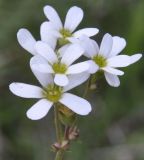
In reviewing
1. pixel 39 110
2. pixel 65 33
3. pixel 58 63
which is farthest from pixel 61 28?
pixel 39 110

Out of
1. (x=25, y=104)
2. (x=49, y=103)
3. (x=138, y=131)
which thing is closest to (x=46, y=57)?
(x=49, y=103)

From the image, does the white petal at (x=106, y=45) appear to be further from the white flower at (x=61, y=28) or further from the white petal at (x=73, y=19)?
the white petal at (x=73, y=19)

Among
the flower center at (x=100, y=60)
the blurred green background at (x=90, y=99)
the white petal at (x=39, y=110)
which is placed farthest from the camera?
the blurred green background at (x=90, y=99)

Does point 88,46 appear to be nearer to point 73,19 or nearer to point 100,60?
point 100,60

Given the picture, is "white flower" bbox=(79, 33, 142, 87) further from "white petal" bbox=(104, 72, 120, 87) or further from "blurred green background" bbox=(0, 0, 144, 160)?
"blurred green background" bbox=(0, 0, 144, 160)

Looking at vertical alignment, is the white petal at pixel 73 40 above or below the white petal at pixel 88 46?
above

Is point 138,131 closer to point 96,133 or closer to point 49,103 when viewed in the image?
point 96,133

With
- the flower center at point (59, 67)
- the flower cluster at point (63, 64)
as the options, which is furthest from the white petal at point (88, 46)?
the flower center at point (59, 67)

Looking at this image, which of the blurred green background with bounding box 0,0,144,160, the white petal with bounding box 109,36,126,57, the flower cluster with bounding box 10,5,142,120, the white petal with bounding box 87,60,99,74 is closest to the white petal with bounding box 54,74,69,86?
the flower cluster with bounding box 10,5,142,120
